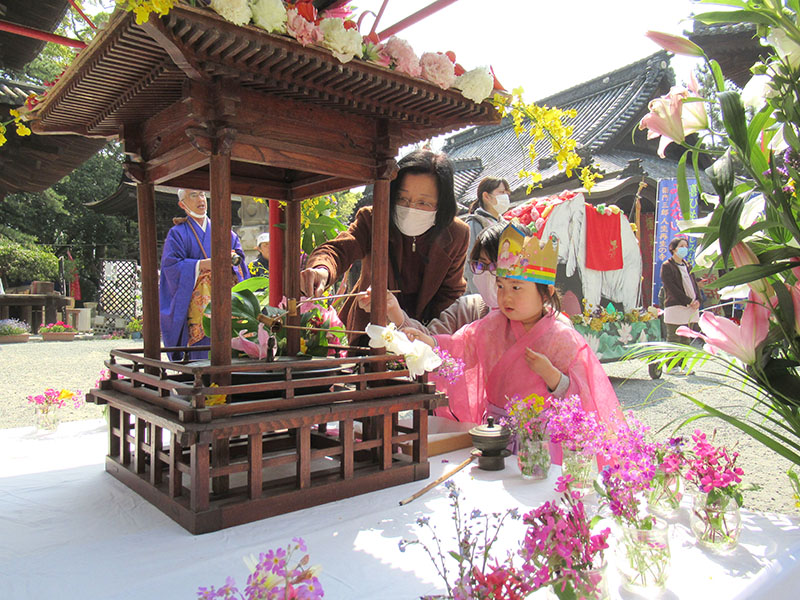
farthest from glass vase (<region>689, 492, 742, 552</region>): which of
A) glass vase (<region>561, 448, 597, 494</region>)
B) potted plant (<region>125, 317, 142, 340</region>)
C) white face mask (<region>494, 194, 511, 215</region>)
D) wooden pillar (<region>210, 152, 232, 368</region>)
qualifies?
potted plant (<region>125, 317, 142, 340</region>)

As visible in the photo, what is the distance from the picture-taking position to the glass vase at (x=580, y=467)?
1.85 m

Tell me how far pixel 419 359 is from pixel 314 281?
0.69 meters

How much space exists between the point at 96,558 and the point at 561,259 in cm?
653

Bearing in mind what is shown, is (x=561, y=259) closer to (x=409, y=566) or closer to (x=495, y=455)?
(x=495, y=455)

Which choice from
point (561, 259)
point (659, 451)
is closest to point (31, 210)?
point (561, 259)

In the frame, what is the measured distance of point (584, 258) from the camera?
7.40 metres

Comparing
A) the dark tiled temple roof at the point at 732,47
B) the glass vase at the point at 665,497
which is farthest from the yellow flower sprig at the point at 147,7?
the dark tiled temple roof at the point at 732,47

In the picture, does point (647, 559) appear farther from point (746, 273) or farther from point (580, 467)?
point (746, 273)

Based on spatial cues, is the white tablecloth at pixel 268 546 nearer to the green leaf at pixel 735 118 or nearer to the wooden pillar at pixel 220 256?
the wooden pillar at pixel 220 256

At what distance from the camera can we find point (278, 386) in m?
1.75

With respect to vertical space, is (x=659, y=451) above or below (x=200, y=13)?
below

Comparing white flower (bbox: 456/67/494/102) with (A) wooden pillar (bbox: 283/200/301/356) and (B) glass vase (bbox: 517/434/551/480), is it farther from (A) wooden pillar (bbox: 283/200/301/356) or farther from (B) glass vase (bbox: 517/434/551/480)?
(B) glass vase (bbox: 517/434/551/480)

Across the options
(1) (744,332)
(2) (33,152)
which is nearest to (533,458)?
(1) (744,332)

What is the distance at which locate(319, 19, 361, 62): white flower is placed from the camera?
1633 millimetres
